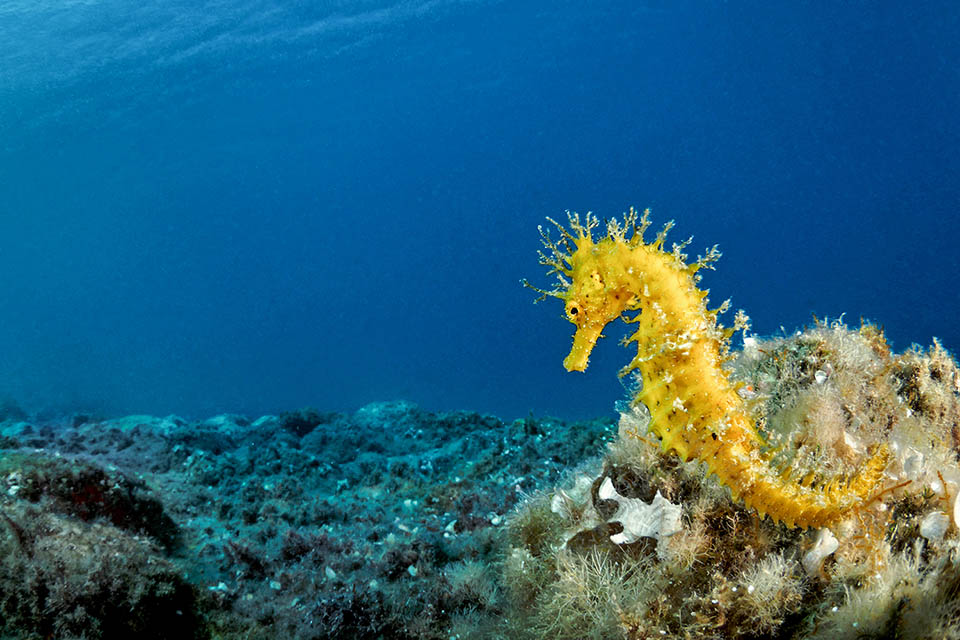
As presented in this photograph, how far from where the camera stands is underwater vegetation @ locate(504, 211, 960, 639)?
89.5 inches

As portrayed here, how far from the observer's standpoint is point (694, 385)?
2420mm

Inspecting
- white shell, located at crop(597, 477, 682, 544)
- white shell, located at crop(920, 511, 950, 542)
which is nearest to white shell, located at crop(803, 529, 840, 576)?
white shell, located at crop(920, 511, 950, 542)

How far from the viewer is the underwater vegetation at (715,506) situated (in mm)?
2273

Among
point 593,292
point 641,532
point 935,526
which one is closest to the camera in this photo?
point 935,526

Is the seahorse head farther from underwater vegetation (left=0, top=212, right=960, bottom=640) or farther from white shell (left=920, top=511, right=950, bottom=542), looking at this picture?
white shell (left=920, top=511, right=950, bottom=542)

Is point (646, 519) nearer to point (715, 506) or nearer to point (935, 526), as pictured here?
point (715, 506)

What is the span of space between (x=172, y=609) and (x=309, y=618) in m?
0.75

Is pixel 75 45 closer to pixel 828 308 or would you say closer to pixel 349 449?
pixel 349 449

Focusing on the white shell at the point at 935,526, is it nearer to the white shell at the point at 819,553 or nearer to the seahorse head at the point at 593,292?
the white shell at the point at 819,553

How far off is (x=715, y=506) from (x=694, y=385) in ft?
2.28

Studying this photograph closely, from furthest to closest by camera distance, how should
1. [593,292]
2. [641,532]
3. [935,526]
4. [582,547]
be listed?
[582,547] → [641,532] → [593,292] → [935,526]

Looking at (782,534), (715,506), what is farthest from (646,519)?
(782,534)

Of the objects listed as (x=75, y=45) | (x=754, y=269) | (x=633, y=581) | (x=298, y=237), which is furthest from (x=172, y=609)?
(x=298, y=237)

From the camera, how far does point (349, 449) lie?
8.20 metres
